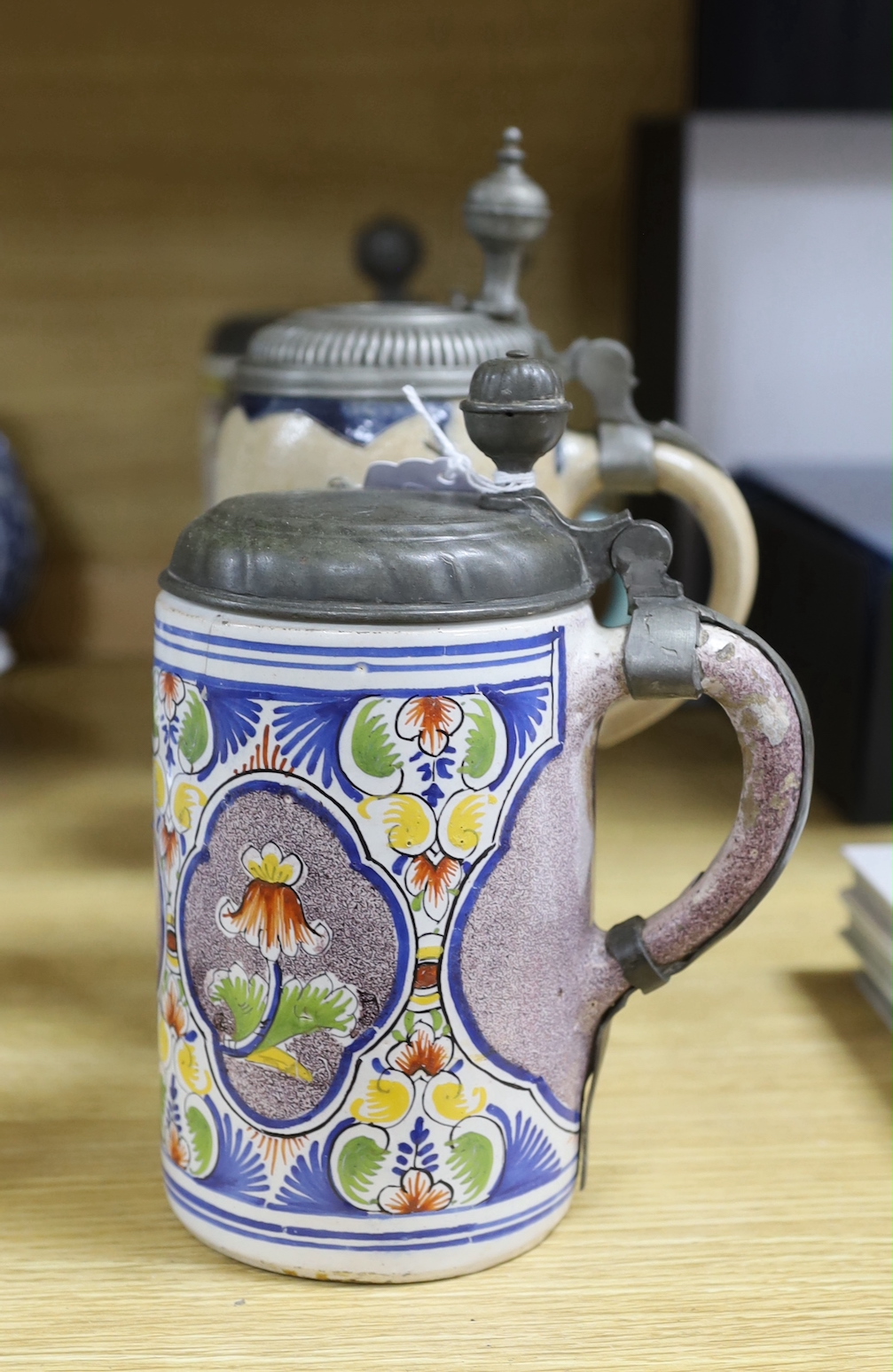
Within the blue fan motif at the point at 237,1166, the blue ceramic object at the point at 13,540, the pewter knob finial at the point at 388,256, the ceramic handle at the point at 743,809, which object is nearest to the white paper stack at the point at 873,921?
the ceramic handle at the point at 743,809

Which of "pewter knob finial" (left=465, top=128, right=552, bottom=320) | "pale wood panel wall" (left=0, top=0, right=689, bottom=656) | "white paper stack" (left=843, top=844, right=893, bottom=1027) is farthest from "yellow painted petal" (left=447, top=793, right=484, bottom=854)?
"pale wood panel wall" (left=0, top=0, right=689, bottom=656)

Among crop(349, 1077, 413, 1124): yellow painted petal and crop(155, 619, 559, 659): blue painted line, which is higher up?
crop(155, 619, 559, 659): blue painted line

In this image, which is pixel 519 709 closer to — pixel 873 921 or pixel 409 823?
pixel 409 823

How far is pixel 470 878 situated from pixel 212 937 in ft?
0.23

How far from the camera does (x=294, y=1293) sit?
0.41 meters

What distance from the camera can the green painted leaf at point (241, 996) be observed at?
401mm

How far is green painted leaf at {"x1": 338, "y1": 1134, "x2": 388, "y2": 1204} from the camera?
41 centimetres

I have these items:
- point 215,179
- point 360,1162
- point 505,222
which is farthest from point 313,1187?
point 215,179

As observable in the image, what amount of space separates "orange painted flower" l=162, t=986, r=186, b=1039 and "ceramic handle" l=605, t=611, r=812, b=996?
0.12 meters

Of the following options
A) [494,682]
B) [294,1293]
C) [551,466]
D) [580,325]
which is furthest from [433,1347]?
[580,325]

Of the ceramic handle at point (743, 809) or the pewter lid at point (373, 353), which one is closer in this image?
the ceramic handle at point (743, 809)

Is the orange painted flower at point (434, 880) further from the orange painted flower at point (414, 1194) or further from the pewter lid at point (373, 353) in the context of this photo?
the pewter lid at point (373, 353)

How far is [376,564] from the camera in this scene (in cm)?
38

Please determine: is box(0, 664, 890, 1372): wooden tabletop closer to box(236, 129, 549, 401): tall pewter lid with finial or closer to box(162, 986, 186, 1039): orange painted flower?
box(162, 986, 186, 1039): orange painted flower
